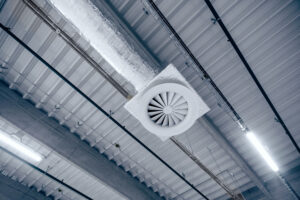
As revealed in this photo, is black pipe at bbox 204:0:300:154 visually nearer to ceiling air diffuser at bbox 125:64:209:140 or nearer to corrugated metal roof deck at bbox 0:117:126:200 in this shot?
ceiling air diffuser at bbox 125:64:209:140

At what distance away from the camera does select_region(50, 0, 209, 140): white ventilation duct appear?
10.1ft

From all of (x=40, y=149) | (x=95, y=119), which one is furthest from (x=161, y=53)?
(x=40, y=149)

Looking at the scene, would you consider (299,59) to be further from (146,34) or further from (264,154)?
(146,34)

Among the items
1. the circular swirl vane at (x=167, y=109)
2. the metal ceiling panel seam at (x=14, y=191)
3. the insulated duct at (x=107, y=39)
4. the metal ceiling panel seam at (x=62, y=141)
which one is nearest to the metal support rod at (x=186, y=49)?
the insulated duct at (x=107, y=39)

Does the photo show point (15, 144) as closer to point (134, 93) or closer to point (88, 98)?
point (88, 98)

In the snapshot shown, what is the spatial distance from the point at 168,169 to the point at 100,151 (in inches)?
95.5

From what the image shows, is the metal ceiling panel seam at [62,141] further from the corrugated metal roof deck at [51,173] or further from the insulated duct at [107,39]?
the insulated duct at [107,39]

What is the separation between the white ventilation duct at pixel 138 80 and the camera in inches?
121

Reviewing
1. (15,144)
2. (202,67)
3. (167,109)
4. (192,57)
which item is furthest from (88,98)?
(202,67)

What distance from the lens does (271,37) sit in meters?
4.71

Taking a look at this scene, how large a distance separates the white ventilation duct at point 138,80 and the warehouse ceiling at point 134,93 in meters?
0.27

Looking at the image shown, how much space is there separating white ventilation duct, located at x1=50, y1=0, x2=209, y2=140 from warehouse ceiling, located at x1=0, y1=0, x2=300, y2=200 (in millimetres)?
267

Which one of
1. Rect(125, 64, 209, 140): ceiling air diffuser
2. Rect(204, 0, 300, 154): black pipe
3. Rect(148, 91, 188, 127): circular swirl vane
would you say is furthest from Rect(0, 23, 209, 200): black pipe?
Rect(204, 0, 300, 154): black pipe

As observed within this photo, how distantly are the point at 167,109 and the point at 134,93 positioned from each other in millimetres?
2063
